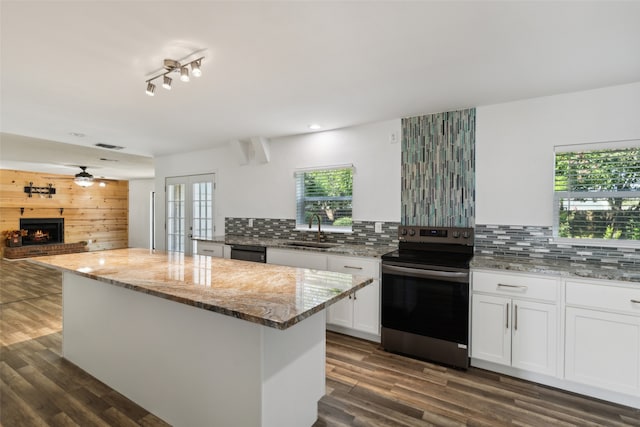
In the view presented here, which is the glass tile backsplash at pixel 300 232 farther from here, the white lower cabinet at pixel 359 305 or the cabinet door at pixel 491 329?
the cabinet door at pixel 491 329

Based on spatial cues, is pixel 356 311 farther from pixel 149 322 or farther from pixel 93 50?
pixel 93 50

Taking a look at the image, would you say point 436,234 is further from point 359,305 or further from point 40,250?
point 40,250

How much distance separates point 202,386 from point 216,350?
27 cm

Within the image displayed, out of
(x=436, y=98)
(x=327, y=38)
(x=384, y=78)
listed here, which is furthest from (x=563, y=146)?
(x=327, y=38)

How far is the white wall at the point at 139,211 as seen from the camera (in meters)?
9.47

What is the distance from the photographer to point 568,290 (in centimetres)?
219

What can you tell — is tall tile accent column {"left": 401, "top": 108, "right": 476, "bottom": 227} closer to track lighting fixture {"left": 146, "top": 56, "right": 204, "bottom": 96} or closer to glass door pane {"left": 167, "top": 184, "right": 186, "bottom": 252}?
track lighting fixture {"left": 146, "top": 56, "right": 204, "bottom": 96}

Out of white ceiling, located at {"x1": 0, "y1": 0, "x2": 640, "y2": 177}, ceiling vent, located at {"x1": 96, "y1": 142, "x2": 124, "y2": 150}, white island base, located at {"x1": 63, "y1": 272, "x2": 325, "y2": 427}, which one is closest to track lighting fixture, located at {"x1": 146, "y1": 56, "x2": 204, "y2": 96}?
white ceiling, located at {"x1": 0, "y1": 0, "x2": 640, "y2": 177}

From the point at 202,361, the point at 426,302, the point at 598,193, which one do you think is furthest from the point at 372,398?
the point at 598,193

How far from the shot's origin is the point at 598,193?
2578 millimetres

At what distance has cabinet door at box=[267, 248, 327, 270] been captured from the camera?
10.7 ft

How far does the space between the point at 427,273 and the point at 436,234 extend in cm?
65

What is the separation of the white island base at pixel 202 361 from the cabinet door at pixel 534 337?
1549 millimetres

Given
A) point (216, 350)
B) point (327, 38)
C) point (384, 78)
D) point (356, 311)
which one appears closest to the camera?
point (216, 350)
